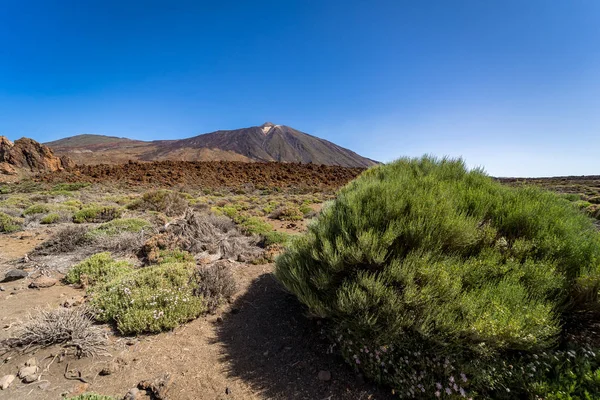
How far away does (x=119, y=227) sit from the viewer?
7.47 metres

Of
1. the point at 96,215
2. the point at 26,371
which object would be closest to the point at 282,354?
the point at 26,371

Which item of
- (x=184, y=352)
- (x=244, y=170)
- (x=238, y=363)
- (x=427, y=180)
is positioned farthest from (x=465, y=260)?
(x=244, y=170)

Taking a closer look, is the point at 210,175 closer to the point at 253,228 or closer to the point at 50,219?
the point at 50,219

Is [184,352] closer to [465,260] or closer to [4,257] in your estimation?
[465,260]

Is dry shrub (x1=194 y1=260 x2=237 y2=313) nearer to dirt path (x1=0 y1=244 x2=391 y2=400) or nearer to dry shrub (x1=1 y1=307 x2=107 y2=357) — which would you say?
dirt path (x1=0 y1=244 x2=391 y2=400)

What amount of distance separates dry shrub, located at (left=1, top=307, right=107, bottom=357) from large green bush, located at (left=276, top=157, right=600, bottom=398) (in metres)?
2.46

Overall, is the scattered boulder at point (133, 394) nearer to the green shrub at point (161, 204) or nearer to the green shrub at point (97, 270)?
the green shrub at point (97, 270)

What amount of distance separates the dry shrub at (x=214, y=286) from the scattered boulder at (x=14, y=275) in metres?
3.56

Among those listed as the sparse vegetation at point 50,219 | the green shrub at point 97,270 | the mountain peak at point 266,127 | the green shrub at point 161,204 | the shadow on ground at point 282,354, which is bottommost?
the shadow on ground at point 282,354

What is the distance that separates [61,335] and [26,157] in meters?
42.4

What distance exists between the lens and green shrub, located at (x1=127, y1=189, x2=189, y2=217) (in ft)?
37.1

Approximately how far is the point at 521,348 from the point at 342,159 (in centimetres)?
11680

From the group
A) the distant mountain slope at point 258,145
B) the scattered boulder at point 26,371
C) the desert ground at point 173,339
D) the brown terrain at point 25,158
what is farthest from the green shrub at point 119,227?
the distant mountain slope at point 258,145

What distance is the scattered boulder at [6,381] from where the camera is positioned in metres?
2.69
